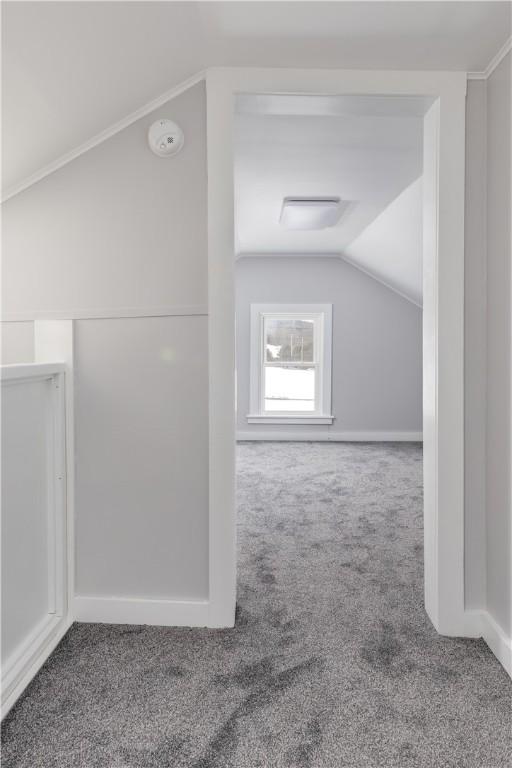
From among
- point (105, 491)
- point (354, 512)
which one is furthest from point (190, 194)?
point (354, 512)

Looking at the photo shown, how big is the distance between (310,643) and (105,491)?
0.97 meters

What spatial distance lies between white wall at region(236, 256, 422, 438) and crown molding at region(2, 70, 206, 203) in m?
4.15

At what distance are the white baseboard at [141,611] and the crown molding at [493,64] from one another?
225 centimetres

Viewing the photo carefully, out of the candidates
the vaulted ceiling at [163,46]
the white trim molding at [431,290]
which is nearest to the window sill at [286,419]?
the white trim molding at [431,290]

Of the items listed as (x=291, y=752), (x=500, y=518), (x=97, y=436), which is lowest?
(x=291, y=752)

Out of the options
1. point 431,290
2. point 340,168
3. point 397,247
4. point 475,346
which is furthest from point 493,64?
point 397,247

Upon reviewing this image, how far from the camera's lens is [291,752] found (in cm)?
127

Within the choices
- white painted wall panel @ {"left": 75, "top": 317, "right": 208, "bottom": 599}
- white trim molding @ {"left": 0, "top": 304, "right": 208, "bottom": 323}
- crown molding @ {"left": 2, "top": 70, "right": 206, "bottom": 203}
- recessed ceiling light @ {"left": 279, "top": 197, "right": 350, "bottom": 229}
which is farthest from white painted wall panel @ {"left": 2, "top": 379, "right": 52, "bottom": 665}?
recessed ceiling light @ {"left": 279, "top": 197, "right": 350, "bottom": 229}

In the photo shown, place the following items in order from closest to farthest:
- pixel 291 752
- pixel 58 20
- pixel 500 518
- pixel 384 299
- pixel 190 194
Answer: pixel 291 752
pixel 58 20
pixel 500 518
pixel 190 194
pixel 384 299

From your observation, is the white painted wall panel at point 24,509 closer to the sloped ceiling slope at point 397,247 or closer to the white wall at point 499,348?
the white wall at point 499,348

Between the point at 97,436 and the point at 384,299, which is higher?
the point at 384,299

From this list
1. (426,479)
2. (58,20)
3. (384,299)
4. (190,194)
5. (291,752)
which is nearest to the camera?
(291,752)

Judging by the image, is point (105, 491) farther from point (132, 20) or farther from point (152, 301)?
point (132, 20)

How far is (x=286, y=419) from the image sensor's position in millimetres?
6047
